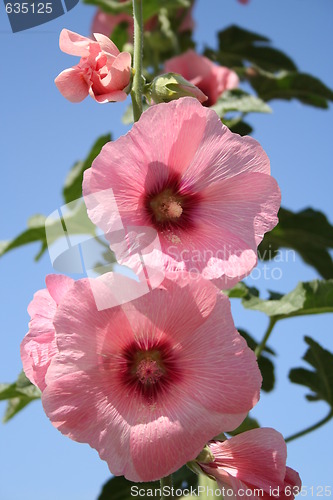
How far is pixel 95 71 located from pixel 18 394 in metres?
0.78

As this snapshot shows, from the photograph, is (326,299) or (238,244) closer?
(238,244)

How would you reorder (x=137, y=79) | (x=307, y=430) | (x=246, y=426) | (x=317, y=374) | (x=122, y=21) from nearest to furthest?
(x=137, y=79)
(x=246, y=426)
(x=307, y=430)
(x=317, y=374)
(x=122, y=21)

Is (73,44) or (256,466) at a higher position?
(73,44)

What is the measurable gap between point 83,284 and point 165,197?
17 centimetres

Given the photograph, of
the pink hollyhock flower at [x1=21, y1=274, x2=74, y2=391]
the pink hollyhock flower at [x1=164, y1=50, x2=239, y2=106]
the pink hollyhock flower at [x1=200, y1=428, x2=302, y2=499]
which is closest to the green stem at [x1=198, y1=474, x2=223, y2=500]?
the pink hollyhock flower at [x1=200, y1=428, x2=302, y2=499]

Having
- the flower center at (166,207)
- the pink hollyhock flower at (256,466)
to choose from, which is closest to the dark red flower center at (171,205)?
the flower center at (166,207)

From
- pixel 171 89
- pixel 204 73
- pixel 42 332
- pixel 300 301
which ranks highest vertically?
pixel 171 89

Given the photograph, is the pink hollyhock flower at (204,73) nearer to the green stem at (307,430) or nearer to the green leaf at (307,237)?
the green leaf at (307,237)

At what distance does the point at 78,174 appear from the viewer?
5.47 ft

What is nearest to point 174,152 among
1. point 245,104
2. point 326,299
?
point 326,299

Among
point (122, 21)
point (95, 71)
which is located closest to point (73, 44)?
point (95, 71)

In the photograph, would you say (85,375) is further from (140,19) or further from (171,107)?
(140,19)

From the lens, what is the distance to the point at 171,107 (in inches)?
24.1

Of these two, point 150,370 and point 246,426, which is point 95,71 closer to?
point 150,370
